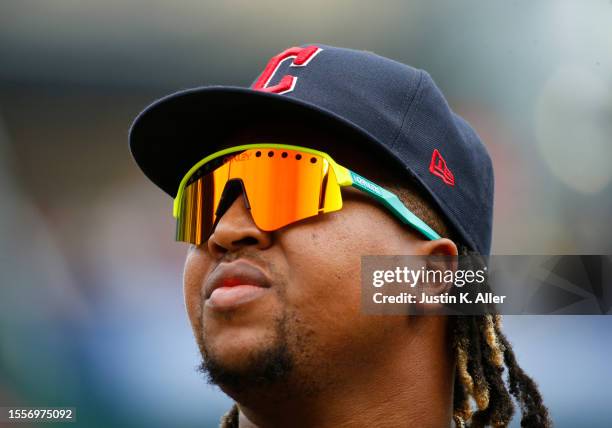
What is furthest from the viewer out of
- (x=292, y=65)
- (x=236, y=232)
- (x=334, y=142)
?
(x=292, y=65)

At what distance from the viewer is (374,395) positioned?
2123mm

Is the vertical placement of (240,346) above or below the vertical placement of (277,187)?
below

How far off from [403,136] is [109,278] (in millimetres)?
3901

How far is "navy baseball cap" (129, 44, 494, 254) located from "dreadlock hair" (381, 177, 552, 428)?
4.5 inches

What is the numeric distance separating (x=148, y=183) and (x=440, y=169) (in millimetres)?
4120

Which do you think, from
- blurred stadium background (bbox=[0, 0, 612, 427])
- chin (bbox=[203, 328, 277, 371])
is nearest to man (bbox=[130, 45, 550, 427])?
chin (bbox=[203, 328, 277, 371])

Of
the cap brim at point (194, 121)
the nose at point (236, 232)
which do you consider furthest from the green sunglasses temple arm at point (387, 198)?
the nose at point (236, 232)

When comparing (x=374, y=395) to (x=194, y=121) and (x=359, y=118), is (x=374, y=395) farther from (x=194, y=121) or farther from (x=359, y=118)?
(x=194, y=121)

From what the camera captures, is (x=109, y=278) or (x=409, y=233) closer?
(x=409, y=233)

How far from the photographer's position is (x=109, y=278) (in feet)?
18.5

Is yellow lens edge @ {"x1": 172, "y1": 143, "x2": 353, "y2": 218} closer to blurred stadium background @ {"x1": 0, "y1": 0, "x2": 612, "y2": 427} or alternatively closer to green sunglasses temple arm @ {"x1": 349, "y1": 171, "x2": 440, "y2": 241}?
green sunglasses temple arm @ {"x1": 349, "y1": 171, "x2": 440, "y2": 241}

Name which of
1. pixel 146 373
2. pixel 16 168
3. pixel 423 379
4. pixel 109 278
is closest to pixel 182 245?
pixel 109 278

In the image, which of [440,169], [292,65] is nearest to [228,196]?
[292,65]

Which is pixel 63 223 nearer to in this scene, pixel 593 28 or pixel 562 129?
pixel 562 129
